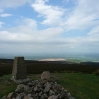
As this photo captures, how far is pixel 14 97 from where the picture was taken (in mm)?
15031

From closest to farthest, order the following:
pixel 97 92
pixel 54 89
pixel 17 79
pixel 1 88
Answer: pixel 54 89, pixel 1 88, pixel 97 92, pixel 17 79

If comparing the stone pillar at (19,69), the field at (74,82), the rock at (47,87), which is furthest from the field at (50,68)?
the rock at (47,87)

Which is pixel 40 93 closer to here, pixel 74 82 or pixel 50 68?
pixel 74 82

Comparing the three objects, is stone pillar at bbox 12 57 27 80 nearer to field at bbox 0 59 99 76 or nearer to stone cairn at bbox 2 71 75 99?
stone cairn at bbox 2 71 75 99

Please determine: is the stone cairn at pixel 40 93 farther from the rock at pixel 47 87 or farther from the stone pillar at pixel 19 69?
the stone pillar at pixel 19 69

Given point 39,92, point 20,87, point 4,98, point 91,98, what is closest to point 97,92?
point 91,98

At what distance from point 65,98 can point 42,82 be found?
3.56m

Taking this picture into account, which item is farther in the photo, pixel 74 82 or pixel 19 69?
pixel 19 69

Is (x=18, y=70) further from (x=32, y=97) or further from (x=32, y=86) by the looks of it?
(x=32, y=97)

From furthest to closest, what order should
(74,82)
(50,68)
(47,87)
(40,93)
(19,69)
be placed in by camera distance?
(50,68), (19,69), (74,82), (47,87), (40,93)

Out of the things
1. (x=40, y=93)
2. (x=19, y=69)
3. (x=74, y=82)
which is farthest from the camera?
(x=19, y=69)

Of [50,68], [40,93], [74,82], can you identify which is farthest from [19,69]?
[50,68]

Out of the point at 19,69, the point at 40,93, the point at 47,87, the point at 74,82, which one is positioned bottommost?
the point at 40,93

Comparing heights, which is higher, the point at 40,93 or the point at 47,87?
the point at 47,87
